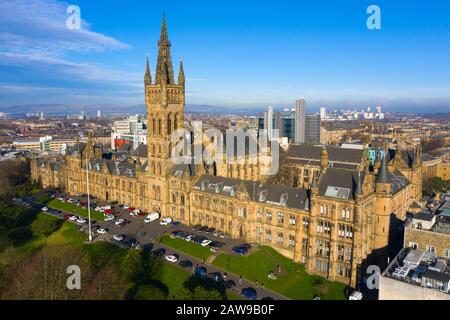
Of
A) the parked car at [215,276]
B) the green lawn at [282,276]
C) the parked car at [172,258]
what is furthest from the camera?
the parked car at [172,258]

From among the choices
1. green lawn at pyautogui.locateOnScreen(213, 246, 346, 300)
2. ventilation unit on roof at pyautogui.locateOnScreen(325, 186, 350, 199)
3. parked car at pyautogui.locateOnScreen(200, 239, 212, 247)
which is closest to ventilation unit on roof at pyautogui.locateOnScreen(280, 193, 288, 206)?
ventilation unit on roof at pyautogui.locateOnScreen(325, 186, 350, 199)

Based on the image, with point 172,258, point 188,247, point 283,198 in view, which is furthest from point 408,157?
point 172,258

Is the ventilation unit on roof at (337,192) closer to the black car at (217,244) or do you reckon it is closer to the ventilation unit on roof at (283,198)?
the ventilation unit on roof at (283,198)

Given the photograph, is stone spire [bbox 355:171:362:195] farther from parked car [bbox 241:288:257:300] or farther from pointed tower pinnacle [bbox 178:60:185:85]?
pointed tower pinnacle [bbox 178:60:185:85]

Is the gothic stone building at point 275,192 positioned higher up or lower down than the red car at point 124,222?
higher up

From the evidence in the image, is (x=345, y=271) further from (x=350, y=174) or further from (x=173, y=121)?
(x=173, y=121)

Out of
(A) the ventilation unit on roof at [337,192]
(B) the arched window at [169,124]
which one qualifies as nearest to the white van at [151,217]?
(B) the arched window at [169,124]

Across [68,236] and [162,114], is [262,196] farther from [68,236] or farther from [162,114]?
[68,236]
